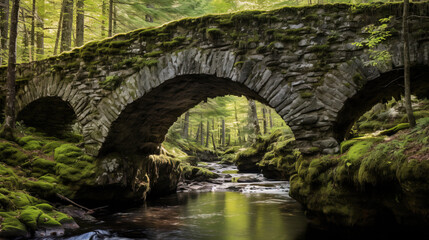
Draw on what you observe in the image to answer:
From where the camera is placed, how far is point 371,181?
3.78 meters

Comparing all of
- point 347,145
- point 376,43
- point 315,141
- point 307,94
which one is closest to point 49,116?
point 307,94

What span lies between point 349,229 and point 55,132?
32.1 ft

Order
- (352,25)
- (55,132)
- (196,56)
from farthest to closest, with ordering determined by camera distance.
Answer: (55,132), (196,56), (352,25)

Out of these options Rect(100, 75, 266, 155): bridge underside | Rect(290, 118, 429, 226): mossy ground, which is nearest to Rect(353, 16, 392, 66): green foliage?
Rect(290, 118, 429, 226): mossy ground

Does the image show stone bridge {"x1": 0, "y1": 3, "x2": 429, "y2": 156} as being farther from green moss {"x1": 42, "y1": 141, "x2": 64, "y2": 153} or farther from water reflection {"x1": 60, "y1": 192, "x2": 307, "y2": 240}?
water reflection {"x1": 60, "y1": 192, "x2": 307, "y2": 240}

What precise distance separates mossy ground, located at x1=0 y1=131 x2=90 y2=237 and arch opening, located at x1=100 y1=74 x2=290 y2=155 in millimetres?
909

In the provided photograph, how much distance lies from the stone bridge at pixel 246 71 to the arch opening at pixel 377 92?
3 centimetres

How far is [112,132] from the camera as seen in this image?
738cm

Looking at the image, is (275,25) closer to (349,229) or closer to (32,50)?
(349,229)

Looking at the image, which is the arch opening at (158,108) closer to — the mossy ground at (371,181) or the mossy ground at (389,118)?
the mossy ground at (371,181)

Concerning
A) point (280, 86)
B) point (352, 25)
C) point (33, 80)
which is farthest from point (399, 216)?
point (33, 80)

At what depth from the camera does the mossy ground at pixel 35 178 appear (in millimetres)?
4836

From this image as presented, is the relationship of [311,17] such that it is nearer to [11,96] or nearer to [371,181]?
[371,181]

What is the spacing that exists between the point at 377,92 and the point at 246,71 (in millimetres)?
2910
